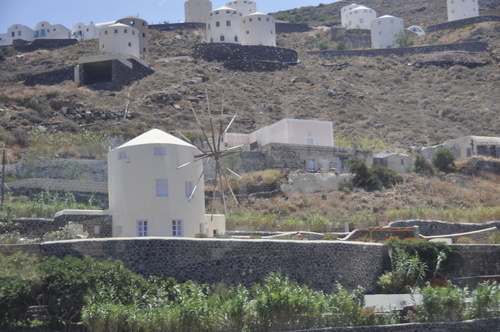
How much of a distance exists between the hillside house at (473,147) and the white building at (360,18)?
52.9 meters

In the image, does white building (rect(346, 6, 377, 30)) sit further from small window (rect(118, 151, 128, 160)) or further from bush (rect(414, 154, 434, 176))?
small window (rect(118, 151, 128, 160))

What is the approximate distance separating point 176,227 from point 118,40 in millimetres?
51555

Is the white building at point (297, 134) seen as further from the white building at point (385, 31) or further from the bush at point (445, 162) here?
the white building at point (385, 31)

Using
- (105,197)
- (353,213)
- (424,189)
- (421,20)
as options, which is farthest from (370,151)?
(421,20)

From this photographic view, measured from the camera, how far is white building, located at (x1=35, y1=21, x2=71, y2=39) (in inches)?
4486

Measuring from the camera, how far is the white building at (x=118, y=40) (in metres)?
84.0

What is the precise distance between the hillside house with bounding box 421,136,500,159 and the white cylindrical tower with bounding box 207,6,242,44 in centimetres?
3443

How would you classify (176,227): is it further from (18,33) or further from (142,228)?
(18,33)

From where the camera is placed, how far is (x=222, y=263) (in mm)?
30609

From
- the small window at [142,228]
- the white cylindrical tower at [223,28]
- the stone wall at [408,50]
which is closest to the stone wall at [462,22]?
the stone wall at [408,50]

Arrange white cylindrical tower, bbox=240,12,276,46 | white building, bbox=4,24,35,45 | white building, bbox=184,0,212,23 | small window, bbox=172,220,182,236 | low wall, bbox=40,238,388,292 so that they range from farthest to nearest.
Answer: white building, bbox=4,24,35,45 < white building, bbox=184,0,212,23 < white cylindrical tower, bbox=240,12,276,46 < small window, bbox=172,220,182,236 < low wall, bbox=40,238,388,292


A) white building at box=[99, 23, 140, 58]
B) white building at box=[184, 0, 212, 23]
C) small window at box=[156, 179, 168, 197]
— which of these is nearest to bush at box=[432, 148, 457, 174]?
small window at box=[156, 179, 168, 197]

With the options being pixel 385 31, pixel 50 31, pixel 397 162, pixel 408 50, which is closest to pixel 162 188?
pixel 397 162

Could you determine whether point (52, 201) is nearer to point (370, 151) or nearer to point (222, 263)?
point (222, 263)
